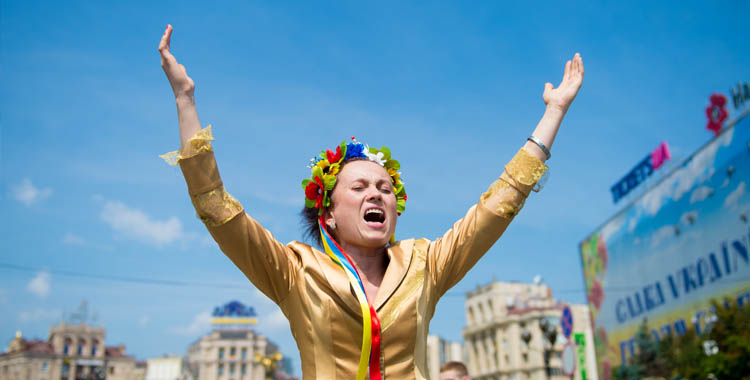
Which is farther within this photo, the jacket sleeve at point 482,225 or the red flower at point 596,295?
the red flower at point 596,295

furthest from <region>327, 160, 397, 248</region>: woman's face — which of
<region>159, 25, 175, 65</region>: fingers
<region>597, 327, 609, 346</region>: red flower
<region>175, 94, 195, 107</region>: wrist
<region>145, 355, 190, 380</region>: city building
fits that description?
<region>145, 355, 190, 380</region>: city building

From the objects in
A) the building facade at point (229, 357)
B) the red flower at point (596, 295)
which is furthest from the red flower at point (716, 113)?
the building facade at point (229, 357)

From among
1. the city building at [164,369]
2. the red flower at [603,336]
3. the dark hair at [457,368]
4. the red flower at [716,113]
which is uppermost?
the red flower at [716,113]

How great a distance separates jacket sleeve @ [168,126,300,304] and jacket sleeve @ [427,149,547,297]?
2.40 ft

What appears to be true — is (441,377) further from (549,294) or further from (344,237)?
(549,294)

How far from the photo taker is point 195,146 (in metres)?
2.37

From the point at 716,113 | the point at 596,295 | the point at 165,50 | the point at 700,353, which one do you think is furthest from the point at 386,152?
the point at 596,295

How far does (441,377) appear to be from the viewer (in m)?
6.46

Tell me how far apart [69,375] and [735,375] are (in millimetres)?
63887

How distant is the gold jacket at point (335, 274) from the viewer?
7.90 ft

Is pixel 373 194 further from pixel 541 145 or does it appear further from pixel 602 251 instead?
pixel 602 251

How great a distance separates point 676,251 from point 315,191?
34.9 meters

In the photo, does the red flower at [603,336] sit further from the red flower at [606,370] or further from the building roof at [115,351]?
the building roof at [115,351]

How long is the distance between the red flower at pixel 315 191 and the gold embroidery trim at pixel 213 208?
621mm
